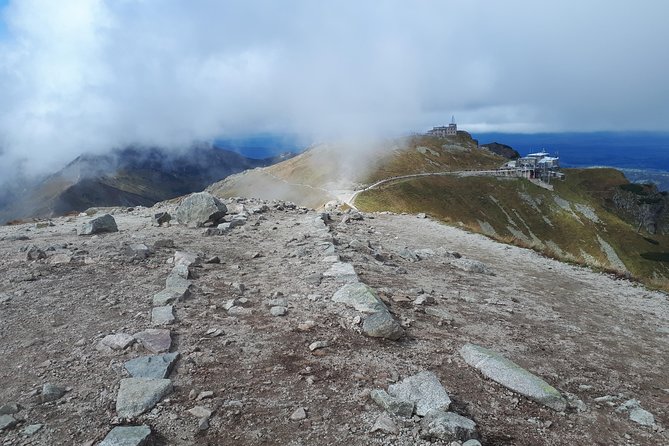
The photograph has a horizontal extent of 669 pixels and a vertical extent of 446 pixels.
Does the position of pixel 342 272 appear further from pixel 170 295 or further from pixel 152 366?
pixel 152 366

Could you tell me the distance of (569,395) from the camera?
975cm

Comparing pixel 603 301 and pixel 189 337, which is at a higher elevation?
pixel 189 337

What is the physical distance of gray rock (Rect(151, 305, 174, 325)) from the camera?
37.9ft

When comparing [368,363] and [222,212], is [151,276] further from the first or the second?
[222,212]

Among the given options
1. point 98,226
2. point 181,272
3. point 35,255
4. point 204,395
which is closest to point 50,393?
point 204,395

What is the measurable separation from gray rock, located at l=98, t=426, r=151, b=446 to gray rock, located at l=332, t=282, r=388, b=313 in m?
6.53

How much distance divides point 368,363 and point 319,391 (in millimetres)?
1536

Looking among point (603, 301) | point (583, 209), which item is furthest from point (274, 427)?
point (583, 209)

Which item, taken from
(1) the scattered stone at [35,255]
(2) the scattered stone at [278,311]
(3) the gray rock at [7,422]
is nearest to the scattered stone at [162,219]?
(1) the scattered stone at [35,255]

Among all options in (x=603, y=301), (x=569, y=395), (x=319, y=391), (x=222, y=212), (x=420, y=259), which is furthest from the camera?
(x=222, y=212)

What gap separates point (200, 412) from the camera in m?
8.06

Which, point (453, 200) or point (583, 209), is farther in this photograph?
point (583, 209)

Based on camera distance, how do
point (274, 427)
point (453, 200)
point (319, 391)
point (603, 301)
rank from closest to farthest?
point (274, 427)
point (319, 391)
point (603, 301)
point (453, 200)

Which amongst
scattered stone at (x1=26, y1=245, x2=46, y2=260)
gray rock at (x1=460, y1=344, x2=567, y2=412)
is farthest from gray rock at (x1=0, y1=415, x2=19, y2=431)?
scattered stone at (x1=26, y1=245, x2=46, y2=260)
